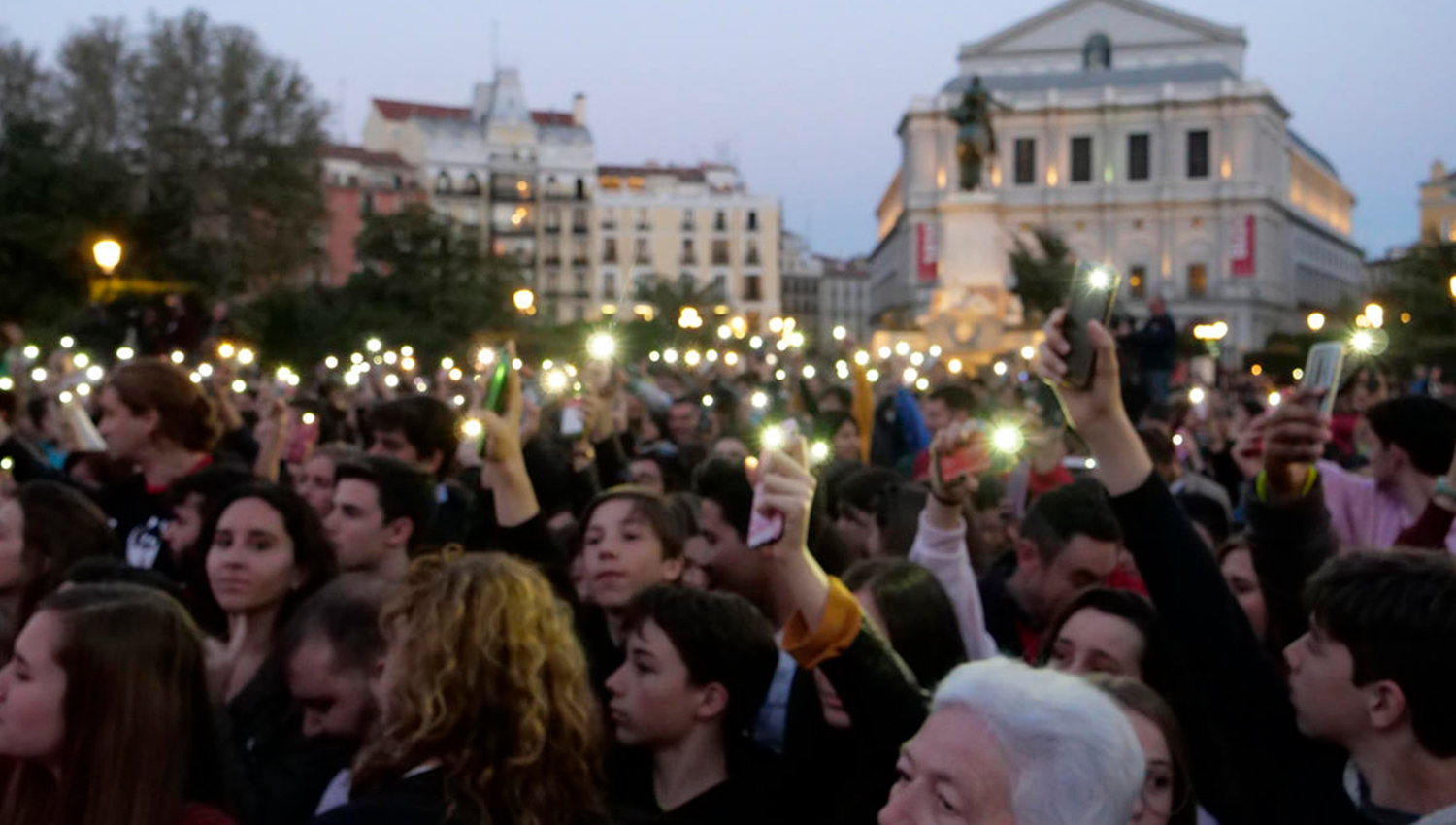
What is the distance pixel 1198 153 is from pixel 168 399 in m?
79.5

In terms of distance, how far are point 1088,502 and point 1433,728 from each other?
2230mm

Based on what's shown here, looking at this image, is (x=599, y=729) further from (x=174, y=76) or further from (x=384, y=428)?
(x=174, y=76)

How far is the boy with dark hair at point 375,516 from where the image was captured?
566cm

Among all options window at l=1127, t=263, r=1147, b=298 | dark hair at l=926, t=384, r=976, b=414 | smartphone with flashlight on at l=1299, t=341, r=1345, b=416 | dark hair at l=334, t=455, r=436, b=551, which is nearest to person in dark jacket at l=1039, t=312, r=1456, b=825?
smartphone with flashlight on at l=1299, t=341, r=1345, b=416

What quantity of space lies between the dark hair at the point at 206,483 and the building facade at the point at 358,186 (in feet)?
222

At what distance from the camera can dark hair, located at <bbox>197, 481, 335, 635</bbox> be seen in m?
4.95

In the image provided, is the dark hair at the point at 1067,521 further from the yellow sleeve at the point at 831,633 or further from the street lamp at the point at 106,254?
the street lamp at the point at 106,254

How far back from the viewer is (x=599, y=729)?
3664 mm

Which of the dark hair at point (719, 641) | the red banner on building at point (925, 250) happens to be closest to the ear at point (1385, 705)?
the dark hair at point (719, 641)

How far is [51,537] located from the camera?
527 centimetres

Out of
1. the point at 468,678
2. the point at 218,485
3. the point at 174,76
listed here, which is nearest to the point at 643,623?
the point at 468,678

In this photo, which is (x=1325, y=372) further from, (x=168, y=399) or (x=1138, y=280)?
(x=1138, y=280)

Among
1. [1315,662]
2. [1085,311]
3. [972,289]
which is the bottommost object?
[1315,662]

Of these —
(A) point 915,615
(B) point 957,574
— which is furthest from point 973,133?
(A) point 915,615
